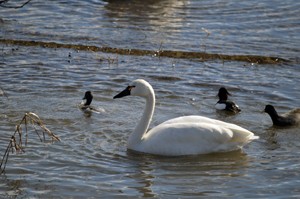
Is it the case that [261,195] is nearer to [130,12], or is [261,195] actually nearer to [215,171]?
[215,171]

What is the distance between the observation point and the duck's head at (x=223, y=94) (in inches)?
516

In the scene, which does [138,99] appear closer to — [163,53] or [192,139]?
[192,139]

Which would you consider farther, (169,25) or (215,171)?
(169,25)

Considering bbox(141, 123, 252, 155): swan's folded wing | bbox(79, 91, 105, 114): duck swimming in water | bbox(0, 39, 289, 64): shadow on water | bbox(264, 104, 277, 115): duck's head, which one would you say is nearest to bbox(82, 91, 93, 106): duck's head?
bbox(79, 91, 105, 114): duck swimming in water

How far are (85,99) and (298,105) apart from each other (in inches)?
136

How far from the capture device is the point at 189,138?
10648 millimetres

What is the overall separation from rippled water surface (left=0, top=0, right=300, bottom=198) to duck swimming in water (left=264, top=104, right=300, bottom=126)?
153 millimetres

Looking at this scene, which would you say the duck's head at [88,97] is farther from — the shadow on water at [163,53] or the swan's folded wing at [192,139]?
the shadow on water at [163,53]

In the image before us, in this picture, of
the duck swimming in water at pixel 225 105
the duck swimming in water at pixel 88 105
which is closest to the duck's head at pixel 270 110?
the duck swimming in water at pixel 225 105

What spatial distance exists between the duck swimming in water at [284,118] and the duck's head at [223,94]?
37.2 inches

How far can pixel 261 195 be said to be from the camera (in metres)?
8.74

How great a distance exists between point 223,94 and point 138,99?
55.6 inches

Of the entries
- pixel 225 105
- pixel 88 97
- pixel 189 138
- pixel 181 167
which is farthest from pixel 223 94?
pixel 181 167

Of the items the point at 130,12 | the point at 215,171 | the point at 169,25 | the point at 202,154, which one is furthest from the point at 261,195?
the point at 130,12
